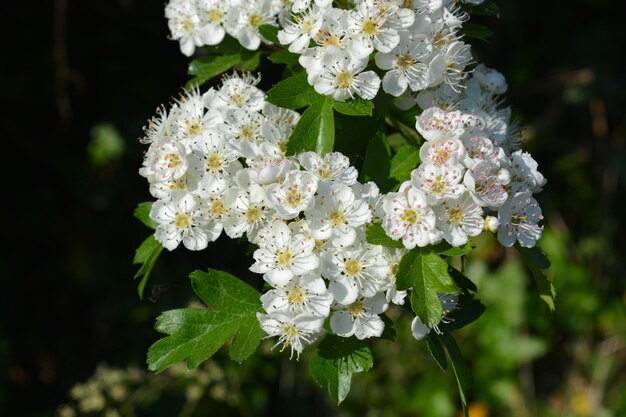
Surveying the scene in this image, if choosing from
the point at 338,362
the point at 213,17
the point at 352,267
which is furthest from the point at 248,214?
the point at 213,17

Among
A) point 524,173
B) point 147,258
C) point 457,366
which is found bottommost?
point 457,366

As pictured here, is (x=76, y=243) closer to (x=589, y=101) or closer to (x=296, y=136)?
(x=296, y=136)

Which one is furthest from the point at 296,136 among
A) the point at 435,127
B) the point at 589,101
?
the point at 589,101

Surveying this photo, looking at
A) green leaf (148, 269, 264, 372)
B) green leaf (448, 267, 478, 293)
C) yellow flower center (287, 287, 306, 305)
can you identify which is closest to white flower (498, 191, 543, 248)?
green leaf (448, 267, 478, 293)

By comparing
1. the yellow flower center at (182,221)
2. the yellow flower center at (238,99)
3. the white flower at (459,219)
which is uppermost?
the yellow flower center at (238,99)

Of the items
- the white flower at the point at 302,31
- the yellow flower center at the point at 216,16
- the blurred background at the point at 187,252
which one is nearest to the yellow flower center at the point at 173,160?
the white flower at the point at 302,31

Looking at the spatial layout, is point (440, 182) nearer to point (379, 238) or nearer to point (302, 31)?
point (379, 238)

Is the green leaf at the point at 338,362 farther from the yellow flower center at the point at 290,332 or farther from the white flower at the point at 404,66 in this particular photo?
the white flower at the point at 404,66
